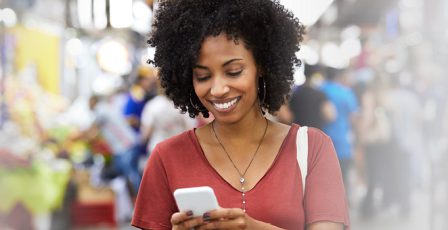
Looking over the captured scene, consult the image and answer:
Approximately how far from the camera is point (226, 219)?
1846 millimetres

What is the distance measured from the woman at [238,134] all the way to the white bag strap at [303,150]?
0.01 m

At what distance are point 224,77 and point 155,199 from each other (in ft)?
1.08

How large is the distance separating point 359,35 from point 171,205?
4.74 m

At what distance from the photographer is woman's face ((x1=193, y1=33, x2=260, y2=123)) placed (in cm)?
195

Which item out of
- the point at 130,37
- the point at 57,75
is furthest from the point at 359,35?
the point at 130,37

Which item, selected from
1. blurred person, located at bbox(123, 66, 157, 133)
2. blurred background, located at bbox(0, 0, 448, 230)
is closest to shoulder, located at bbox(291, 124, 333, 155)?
blurred background, located at bbox(0, 0, 448, 230)

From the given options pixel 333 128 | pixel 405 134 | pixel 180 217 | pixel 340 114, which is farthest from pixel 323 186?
pixel 405 134

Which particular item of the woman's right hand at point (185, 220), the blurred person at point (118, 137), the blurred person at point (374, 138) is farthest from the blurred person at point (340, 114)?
the woman's right hand at point (185, 220)

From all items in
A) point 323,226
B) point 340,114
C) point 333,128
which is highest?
point 340,114

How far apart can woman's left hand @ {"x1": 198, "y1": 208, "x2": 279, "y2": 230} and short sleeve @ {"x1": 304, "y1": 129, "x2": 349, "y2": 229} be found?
0.19 m

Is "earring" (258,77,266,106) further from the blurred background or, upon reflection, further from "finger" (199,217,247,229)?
the blurred background

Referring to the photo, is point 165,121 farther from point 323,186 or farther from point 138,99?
point 323,186

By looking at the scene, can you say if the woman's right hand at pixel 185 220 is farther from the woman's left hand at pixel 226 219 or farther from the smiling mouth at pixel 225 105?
the smiling mouth at pixel 225 105

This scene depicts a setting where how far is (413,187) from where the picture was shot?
7844 millimetres
